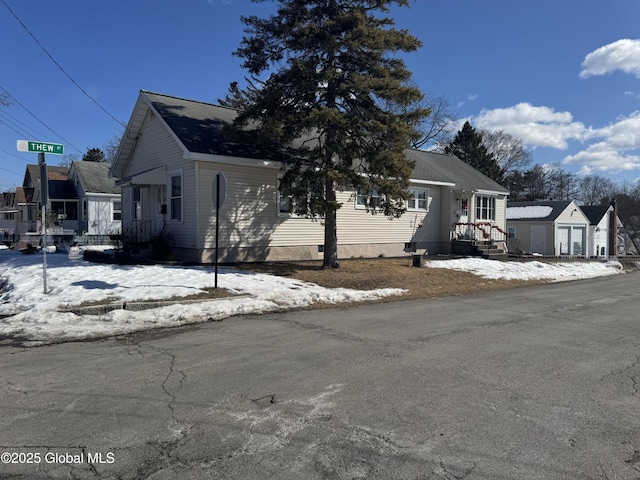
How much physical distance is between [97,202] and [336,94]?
85.3 ft

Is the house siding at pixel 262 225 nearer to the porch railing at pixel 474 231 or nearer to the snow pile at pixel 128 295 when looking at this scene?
the snow pile at pixel 128 295

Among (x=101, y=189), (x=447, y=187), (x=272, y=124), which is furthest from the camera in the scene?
(x=101, y=189)

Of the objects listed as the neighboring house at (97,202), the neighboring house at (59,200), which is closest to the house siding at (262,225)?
the neighboring house at (97,202)

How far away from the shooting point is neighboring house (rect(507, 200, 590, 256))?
126 feet

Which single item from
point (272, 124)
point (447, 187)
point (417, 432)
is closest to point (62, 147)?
point (272, 124)

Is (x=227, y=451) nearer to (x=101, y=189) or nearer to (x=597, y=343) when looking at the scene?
(x=597, y=343)

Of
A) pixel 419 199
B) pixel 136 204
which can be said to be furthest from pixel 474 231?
pixel 136 204

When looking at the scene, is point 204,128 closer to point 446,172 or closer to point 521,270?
point 521,270

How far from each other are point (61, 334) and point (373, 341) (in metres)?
4.96

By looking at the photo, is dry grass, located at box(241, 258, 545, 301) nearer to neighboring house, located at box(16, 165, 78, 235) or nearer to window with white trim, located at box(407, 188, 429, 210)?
window with white trim, located at box(407, 188, 429, 210)

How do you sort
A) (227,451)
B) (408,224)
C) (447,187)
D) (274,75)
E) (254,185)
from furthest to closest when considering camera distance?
(447,187) → (408,224) → (254,185) → (274,75) → (227,451)

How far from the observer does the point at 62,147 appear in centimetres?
1035

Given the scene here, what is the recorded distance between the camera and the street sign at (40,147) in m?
9.65

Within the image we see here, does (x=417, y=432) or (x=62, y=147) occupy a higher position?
(x=62, y=147)
